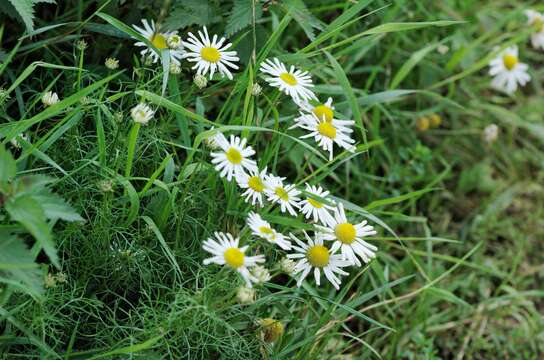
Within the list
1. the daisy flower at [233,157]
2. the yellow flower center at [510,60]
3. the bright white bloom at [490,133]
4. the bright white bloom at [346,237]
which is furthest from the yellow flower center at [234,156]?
the yellow flower center at [510,60]

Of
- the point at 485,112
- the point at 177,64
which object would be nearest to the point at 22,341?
the point at 177,64

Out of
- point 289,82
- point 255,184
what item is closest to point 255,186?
point 255,184

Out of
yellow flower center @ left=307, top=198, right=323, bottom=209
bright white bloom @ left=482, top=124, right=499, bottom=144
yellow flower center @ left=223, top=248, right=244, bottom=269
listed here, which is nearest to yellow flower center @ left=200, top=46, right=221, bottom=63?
yellow flower center @ left=307, top=198, right=323, bottom=209

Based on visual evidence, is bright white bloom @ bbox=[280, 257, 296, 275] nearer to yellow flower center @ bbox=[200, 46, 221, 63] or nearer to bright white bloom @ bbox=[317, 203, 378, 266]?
bright white bloom @ bbox=[317, 203, 378, 266]

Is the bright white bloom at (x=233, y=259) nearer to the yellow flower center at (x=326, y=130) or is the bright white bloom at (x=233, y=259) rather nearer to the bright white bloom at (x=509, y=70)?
the yellow flower center at (x=326, y=130)

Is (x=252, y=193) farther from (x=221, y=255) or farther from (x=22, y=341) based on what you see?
(x=22, y=341)

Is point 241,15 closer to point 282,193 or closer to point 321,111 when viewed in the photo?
point 321,111
